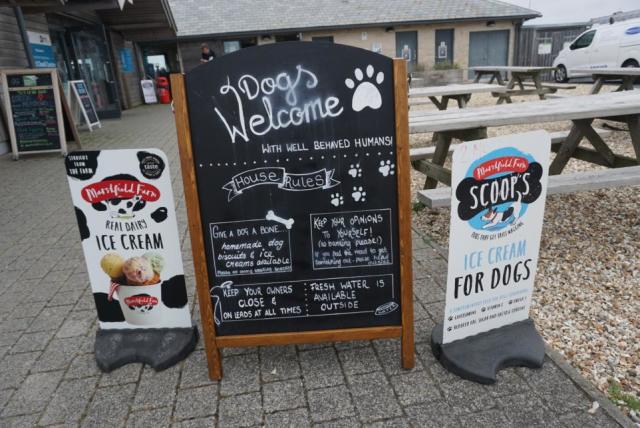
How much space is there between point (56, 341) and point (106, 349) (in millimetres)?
486

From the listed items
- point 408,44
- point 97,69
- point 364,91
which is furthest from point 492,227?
point 408,44

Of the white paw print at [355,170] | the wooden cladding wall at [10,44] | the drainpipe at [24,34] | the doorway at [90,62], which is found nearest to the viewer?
the white paw print at [355,170]

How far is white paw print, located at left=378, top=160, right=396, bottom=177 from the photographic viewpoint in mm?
2268

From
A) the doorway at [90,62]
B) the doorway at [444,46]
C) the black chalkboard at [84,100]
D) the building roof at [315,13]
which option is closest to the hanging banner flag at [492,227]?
the black chalkboard at [84,100]

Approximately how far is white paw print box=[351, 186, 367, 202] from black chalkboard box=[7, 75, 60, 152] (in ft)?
25.3

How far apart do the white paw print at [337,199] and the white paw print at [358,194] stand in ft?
0.19

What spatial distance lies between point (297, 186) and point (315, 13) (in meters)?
23.1

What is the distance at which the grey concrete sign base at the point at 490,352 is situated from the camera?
2.39m

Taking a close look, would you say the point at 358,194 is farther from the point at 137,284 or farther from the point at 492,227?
the point at 137,284

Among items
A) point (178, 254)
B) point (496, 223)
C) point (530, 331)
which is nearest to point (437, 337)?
point (530, 331)

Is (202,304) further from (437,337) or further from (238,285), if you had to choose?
(437,337)

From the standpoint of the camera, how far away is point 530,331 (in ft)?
8.58

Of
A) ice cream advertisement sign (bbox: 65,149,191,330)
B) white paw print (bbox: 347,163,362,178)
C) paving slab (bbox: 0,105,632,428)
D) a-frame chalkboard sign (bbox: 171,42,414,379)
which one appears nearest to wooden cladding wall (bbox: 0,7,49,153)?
paving slab (bbox: 0,105,632,428)

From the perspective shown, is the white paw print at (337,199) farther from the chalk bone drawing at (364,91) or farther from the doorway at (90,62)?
the doorway at (90,62)
